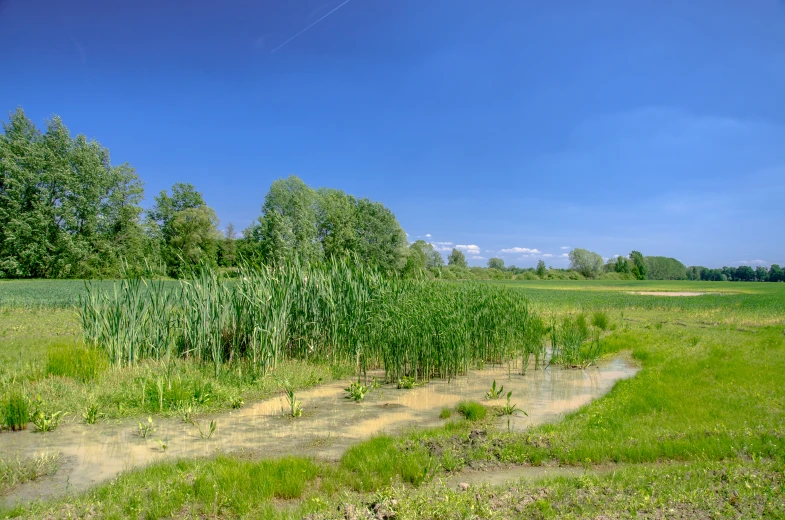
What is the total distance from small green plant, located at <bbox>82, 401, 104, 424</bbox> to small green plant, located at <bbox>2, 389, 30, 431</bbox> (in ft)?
2.22

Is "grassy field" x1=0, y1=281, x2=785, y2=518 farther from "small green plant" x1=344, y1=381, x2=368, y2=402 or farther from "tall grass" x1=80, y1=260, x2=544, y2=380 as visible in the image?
"small green plant" x1=344, y1=381, x2=368, y2=402

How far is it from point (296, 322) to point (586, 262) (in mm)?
105812

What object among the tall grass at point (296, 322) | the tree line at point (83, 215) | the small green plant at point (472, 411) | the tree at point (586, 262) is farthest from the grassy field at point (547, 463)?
the tree at point (586, 262)

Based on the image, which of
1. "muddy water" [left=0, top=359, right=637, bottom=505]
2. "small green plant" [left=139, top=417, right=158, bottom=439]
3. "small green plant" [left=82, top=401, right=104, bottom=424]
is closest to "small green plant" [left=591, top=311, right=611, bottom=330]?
"muddy water" [left=0, top=359, right=637, bottom=505]

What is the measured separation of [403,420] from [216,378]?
3.70m

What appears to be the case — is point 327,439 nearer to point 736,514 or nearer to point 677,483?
point 677,483

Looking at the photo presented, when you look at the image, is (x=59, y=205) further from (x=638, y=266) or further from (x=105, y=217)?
(x=638, y=266)

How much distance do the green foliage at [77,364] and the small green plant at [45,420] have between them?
1.62 metres

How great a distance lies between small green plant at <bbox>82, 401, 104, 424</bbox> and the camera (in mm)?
6378

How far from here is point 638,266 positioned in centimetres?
10594

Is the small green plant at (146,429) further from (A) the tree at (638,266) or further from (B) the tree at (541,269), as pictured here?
(A) the tree at (638,266)

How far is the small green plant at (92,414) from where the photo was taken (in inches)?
251

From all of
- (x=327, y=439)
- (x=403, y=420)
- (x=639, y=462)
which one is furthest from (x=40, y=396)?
(x=639, y=462)

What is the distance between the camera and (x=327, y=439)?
5969 millimetres
